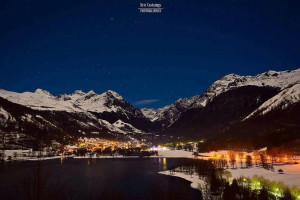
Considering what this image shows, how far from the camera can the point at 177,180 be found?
403ft

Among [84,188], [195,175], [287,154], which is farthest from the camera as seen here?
[287,154]

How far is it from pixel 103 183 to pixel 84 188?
43.7 ft

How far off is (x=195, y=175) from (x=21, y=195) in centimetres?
7611

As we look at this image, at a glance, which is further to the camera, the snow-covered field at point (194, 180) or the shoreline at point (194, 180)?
the snow-covered field at point (194, 180)

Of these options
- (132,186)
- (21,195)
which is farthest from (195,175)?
(21,195)

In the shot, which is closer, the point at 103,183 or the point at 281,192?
the point at 281,192

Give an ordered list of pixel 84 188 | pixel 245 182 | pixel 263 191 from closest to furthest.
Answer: pixel 263 191 → pixel 245 182 → pixel 84 188

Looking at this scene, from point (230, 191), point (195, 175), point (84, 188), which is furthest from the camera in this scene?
point (195, 175)

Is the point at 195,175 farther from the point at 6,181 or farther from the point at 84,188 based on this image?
the point at 6,181

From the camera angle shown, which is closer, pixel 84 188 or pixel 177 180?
pixel 84 188

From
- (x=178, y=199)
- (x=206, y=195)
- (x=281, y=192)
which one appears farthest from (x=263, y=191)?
(x=178, y=199)

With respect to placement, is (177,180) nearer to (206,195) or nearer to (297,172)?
(206,195)

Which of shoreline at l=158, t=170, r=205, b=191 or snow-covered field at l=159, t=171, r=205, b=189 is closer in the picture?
shoreline at l=158, t=170, r=205, b=191

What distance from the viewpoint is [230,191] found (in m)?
83.9
